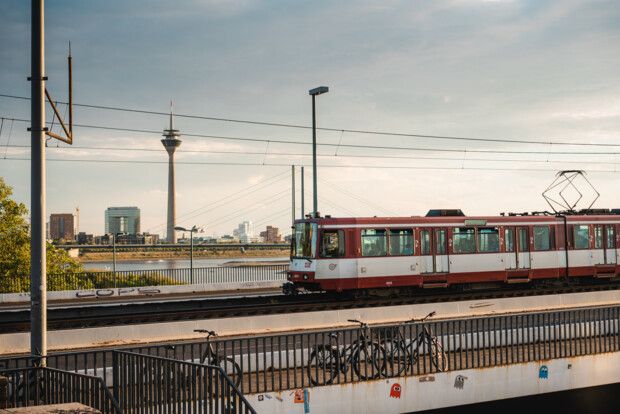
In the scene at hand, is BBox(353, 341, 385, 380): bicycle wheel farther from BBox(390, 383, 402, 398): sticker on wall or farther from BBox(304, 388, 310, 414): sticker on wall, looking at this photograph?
BBox(304, 388, 310, 414): sticker on wall

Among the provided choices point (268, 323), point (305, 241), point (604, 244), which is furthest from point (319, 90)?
point (604, 244)

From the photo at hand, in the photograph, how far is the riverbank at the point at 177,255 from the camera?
124625mm

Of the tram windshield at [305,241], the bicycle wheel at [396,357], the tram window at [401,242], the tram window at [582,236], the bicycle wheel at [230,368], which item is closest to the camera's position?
the bicycle wheel at [230,368]

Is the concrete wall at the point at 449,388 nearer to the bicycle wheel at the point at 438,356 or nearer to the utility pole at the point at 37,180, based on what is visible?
the bicycle wheel at the point at 438,356

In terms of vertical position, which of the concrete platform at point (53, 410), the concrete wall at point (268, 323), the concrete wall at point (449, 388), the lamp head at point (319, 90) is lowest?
the concrete wall at point (449, 388)

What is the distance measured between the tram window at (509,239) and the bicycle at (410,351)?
1525cm

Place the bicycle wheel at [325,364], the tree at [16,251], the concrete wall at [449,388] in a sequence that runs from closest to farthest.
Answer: the concrete wall at [449,388] < the bicycle wheel at [325,364] < the tree at [16,251]

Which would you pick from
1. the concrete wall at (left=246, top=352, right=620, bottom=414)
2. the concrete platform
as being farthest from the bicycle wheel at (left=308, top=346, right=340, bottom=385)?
the concrete platform

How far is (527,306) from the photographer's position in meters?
25.9

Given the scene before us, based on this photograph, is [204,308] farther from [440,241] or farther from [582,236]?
[582,236]

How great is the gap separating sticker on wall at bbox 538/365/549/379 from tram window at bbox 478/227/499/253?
14046 millimetres

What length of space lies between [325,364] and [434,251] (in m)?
14.8

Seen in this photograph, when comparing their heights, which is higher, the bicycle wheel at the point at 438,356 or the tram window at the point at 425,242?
the tram window at the point at 425,242

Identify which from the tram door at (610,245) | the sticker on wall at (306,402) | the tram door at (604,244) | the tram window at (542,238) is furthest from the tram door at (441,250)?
the sticker on wall at (306,402)
